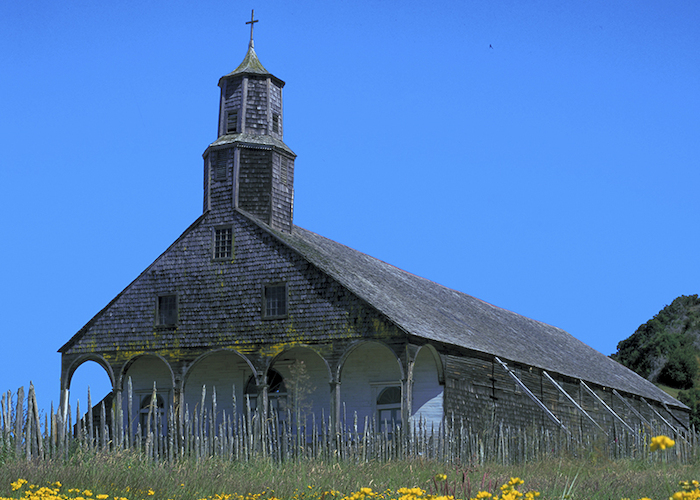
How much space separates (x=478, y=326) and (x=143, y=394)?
12154mm

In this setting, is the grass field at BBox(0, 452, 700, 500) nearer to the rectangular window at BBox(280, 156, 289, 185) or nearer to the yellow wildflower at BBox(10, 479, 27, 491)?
the yellow wildflower at BBox(10, 479, 27, 491)

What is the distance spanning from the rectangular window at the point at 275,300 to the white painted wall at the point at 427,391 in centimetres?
426

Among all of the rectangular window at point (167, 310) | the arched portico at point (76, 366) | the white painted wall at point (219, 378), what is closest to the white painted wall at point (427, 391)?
the white painted wall at point (219, 378)

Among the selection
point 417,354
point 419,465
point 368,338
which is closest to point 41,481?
point 419,465

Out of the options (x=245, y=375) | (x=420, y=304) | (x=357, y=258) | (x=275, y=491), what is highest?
(x=357, y=258)

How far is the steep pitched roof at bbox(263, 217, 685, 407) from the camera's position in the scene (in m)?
24.4

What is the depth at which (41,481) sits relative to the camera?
41.9 feet

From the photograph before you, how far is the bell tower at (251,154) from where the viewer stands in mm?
26875

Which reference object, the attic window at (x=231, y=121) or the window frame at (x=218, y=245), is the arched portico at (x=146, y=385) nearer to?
the window frame at (x=218, y=245)

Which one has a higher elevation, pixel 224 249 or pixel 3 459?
pixel 224 249

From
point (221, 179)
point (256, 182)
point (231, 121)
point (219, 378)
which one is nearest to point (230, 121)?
point (231, 121)

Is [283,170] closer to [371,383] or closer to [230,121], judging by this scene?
[230,121]

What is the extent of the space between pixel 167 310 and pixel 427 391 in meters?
8.57

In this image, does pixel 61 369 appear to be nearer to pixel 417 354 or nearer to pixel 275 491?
pixel 417 354
